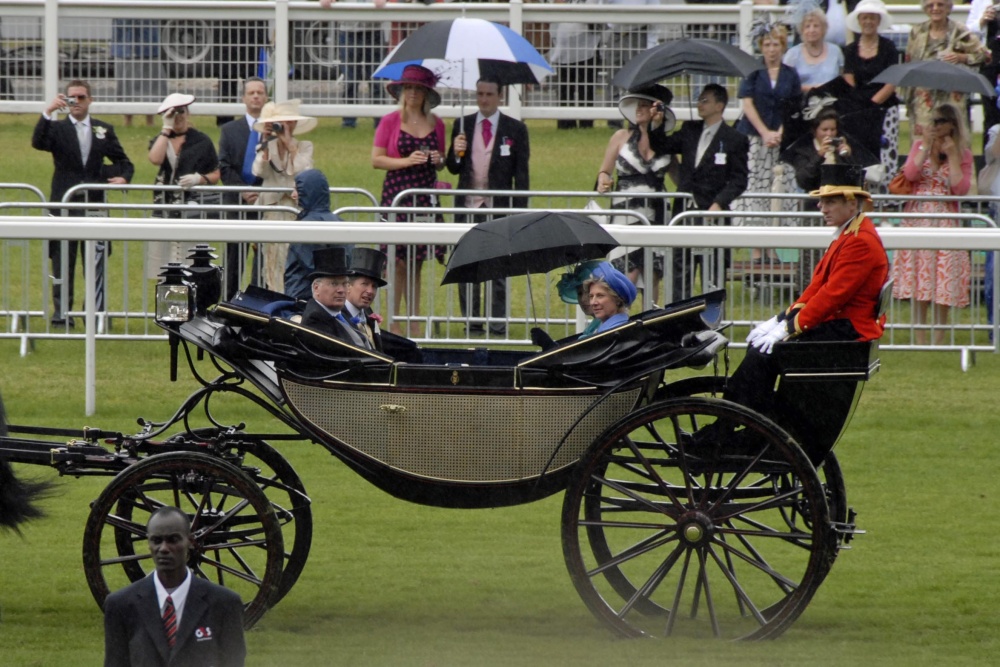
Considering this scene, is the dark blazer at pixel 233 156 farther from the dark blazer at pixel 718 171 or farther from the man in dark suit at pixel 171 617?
the man in dark suit at pixel 171 617

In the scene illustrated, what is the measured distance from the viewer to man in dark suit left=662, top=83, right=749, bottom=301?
42.3 ft

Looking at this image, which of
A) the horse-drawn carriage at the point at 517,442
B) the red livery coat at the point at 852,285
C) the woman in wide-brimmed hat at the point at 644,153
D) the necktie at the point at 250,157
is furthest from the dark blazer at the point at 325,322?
the necktie at the point at 250,157

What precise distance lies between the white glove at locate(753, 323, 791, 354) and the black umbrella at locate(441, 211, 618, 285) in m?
0.78

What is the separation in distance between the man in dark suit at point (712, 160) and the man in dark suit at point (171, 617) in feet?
26.2

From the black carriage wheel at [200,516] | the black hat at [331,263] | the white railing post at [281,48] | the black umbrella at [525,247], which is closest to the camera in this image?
the black carriage wheel at [200,516]

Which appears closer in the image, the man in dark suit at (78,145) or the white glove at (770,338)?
the white glove at (770,338)

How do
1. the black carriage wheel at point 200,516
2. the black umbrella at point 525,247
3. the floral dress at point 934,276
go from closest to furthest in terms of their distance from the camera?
1. the black carriage wheel at point 200,516
2. the black umbrella at point 525,247
3. the floral dress at point 934,276

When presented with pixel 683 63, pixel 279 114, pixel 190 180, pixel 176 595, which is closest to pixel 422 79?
pixel 279 114

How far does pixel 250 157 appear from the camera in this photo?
43.7ft

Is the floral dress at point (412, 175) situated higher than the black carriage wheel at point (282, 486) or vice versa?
the floral dress at point (412, 175)

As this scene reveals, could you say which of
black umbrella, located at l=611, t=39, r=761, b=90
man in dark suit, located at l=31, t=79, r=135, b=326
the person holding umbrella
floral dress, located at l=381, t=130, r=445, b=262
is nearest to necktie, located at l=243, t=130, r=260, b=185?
floral dress, located at l=381, t=130, r=445, b=262

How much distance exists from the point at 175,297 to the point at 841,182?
2764 millimetres

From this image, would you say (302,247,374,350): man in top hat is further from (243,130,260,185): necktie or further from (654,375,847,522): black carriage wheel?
(243,130,260,185): necktie

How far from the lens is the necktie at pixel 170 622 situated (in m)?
5.23
